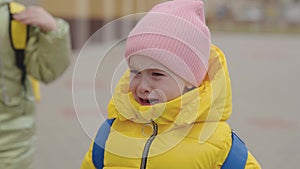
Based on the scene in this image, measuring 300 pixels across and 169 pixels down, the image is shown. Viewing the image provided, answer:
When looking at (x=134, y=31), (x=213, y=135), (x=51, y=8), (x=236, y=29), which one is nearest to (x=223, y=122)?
(x=213, y=135)

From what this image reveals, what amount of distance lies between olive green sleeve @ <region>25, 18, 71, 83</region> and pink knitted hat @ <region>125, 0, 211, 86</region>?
0.44 m

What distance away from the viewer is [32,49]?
130 centimetres

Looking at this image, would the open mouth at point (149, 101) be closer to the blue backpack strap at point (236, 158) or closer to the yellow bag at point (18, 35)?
the blue backpack strap at point (236, 158)

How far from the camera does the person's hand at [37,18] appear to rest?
125 centimetres

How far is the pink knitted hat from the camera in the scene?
2.87 ft

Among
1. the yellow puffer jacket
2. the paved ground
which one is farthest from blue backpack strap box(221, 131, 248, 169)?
the paved ground

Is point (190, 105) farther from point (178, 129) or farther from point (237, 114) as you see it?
point (237, 114)

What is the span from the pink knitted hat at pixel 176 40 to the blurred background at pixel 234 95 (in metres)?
0.08

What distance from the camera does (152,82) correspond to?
88 centimetres

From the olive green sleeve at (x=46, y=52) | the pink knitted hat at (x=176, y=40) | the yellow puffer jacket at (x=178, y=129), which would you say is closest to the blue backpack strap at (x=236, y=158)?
the yellow puffer jacket at (x=178, y=129)

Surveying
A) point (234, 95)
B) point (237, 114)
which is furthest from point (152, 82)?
point (234, 95)

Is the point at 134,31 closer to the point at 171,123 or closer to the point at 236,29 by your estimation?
the point at 171,123

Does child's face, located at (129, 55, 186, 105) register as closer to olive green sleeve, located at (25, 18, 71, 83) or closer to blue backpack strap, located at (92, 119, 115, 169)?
blue backpack strap, located at (92, 119, 115, 169)

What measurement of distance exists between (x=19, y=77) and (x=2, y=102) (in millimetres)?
73
